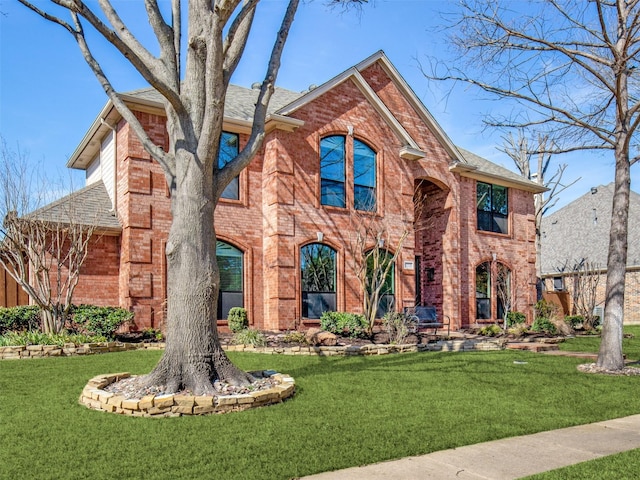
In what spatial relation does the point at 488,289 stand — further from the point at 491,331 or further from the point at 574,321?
the point at 491,331

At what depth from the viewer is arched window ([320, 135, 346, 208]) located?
16.2 metres

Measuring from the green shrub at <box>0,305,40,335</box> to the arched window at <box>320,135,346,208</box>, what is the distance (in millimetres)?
8381

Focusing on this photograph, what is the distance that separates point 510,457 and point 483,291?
55.1ft

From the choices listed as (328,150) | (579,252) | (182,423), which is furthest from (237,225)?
(579,252)

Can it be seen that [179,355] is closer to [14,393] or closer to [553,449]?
[14,393]

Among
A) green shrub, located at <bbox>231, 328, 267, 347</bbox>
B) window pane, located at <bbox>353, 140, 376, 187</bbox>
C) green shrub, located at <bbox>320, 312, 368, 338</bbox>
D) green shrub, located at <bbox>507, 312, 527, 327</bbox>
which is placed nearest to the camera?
green shrub, located at <bbox>231, 328, 267, 347</bbox>

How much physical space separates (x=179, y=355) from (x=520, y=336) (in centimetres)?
1204

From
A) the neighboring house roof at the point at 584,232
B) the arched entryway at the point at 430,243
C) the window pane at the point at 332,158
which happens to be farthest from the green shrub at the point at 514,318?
the neighboring house roof at the point at 584,232

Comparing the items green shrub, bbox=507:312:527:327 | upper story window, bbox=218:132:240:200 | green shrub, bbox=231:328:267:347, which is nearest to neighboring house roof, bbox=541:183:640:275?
green shrub, bbox=507:312:527:327

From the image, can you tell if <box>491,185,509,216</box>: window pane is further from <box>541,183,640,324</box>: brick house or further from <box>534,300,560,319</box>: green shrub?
<box>541,183,640,324</box>: brick house

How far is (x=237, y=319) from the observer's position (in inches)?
545

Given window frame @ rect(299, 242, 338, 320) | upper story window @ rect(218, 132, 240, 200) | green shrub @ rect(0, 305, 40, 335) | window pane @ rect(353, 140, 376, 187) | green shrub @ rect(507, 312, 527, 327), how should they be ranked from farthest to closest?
green shrub @ rect(507, 312, 527, 327), window pane @ rect(353, 140, 376, 187), window frame @ rect(299, 242, 338, 320), upper story window @ rect(218, 132, 240, 200), green shrub @ rect(0, 305, 40, 335)

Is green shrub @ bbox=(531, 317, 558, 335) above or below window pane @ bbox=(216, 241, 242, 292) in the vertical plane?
below

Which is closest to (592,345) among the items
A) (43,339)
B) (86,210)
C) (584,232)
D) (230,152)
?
(230,152)
